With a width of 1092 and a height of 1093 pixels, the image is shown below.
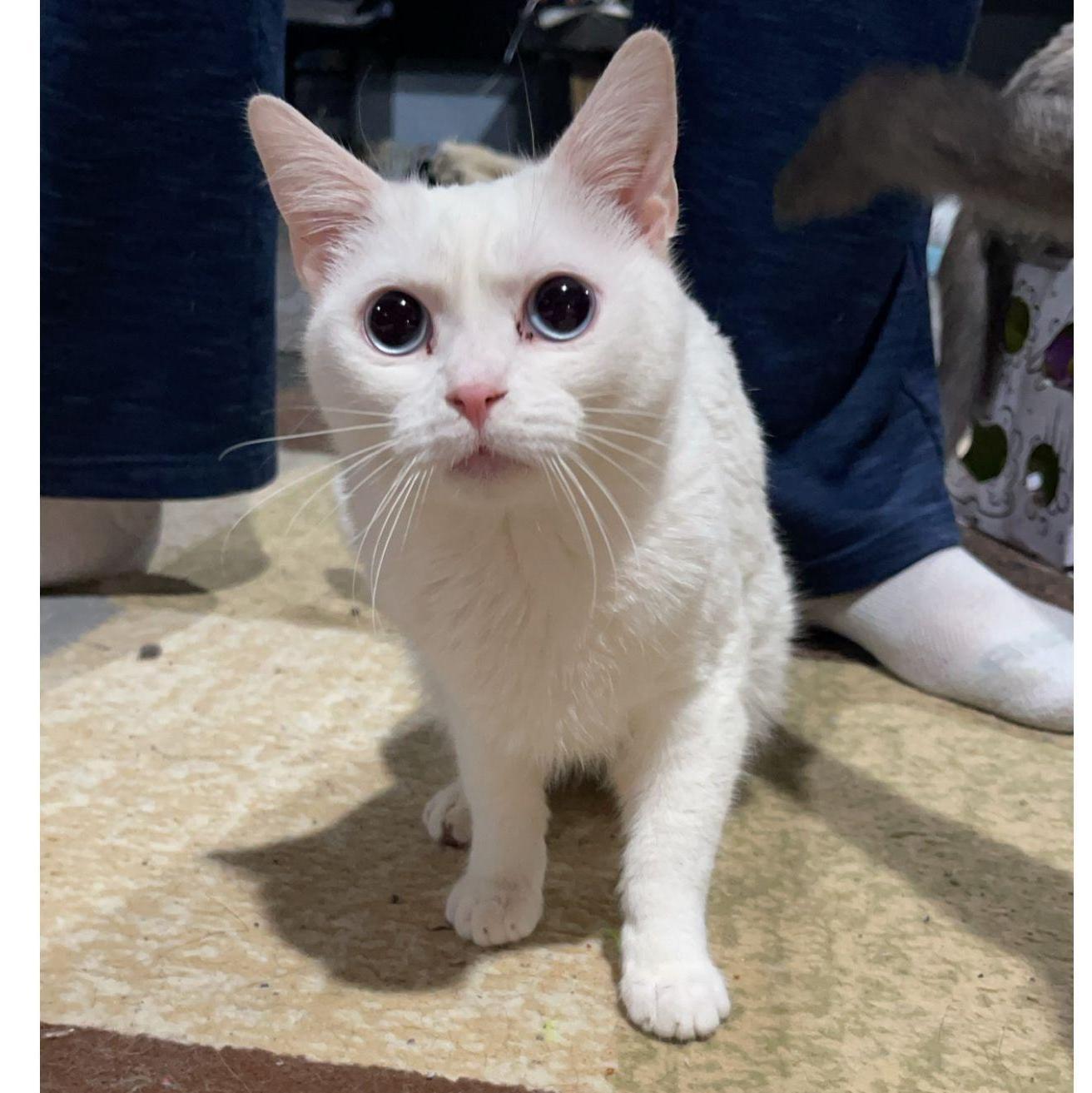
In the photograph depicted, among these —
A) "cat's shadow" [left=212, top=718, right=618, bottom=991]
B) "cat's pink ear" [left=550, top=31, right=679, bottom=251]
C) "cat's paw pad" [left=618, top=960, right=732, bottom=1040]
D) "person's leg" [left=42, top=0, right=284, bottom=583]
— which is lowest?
"cat's shadow" [left=212, top=718, right=618, bottom=991]

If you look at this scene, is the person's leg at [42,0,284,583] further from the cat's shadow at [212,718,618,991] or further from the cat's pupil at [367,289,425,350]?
the cat's pupil at [367,289,425,350]

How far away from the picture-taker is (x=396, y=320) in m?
0.73

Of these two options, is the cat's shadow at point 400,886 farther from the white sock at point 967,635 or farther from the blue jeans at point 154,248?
the blue jeans at point 154,248

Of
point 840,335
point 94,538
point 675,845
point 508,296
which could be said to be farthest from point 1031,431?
point 94,538

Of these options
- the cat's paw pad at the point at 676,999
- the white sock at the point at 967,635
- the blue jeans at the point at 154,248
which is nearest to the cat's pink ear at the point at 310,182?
the cat's paw pad at the point at 676,999

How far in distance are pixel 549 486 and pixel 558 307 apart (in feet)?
0.40

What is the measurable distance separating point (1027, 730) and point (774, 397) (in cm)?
54

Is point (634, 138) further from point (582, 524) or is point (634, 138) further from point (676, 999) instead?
point (676, 999)

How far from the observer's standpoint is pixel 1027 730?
1265 millimetres

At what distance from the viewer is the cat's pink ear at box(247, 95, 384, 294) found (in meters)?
0.77

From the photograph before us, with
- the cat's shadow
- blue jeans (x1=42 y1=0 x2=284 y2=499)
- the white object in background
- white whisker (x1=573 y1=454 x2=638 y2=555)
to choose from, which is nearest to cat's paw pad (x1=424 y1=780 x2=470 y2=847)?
the cat's shadow

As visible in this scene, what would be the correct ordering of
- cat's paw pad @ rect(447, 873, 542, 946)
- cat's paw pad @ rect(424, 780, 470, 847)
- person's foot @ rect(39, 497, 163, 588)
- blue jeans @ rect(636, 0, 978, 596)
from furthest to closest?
person's foot @ rect(39, 497, 163, 588) < blue jeans @ rect(636, 0, 978, 596) < cat's paw pad @ rect(424, 780, 470, 847) < cat's paw pad @ rect(447, 873, 542, 946)

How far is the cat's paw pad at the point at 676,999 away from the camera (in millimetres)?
748

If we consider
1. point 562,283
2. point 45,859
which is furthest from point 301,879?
point 562,283
